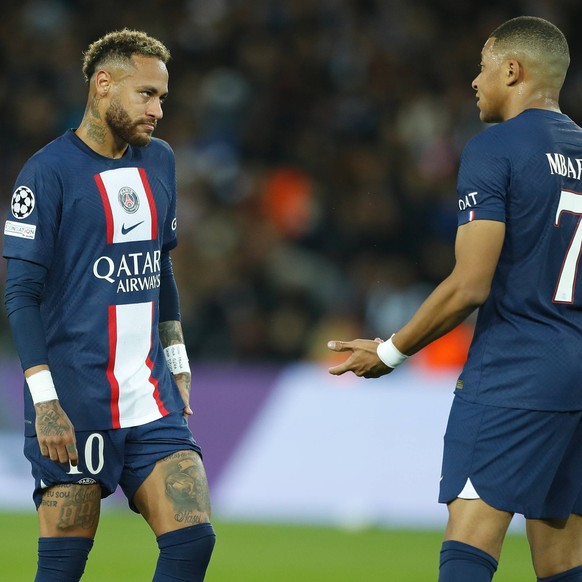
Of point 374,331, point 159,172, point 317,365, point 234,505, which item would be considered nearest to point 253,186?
point 374,331

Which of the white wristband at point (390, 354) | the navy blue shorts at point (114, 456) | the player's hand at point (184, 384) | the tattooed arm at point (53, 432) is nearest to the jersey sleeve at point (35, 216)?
the tattooed arm at point (53, 432)

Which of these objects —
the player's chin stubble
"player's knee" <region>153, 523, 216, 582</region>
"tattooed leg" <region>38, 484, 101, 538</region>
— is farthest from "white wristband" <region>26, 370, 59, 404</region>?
the player's chin stubble

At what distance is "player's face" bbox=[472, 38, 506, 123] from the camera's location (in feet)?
14.0

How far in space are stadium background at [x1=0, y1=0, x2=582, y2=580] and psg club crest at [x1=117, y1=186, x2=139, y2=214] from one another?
15.6 feet

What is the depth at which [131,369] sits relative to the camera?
448 cm

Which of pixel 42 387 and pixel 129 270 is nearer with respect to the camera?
pixel 42 387

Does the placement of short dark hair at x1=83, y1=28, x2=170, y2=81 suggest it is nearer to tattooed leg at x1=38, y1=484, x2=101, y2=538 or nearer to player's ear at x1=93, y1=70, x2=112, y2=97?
player's ear at x1=93, y1=70, x2=112, y2=97

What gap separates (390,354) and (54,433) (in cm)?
118

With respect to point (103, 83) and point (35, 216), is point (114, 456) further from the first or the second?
point (103, 83)

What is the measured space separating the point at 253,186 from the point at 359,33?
2354mm

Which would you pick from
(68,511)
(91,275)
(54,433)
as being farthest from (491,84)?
(68,511)

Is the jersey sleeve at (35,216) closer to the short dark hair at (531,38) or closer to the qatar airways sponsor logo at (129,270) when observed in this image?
the qatar airways sponsor logo at (129,270)

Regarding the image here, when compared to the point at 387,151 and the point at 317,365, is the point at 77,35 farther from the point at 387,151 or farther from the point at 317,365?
the point at 317,365

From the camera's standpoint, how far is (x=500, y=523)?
4051 mm
